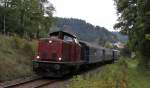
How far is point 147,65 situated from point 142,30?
22.7 ft

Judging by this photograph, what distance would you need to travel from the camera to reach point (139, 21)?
30828mm

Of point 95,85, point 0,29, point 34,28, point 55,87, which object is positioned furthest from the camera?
point 34,28

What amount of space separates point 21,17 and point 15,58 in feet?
144

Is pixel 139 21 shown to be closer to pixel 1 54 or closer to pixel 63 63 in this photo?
pixel 63 63

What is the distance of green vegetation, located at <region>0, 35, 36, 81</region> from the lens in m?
25.2

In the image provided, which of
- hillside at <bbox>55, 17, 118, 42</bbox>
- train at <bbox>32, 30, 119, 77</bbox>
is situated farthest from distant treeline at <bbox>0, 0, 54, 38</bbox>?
hillside at <bbox>55, 17, 118, 42</bbox>

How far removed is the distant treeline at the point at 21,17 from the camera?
6988cm

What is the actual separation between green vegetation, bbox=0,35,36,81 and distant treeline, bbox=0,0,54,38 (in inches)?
1280

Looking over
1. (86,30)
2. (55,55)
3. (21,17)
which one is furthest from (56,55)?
(86,30)

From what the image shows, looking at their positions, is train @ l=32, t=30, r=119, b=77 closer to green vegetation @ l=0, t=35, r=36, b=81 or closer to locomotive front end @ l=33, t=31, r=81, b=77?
locomotive front end @ l=33, t=31, r=81, b=77

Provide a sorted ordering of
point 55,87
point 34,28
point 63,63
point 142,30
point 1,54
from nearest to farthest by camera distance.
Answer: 1. point 55,87
2. point 63,63
3. point 1,54
4. point 142,30
5. point 34,28

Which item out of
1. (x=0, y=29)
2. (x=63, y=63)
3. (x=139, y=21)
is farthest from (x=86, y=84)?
(x=0, y=29)

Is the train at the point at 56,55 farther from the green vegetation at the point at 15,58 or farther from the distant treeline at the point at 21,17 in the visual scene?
the distant treeline at the point at 21,17

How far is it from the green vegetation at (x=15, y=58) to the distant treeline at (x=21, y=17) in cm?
3251
